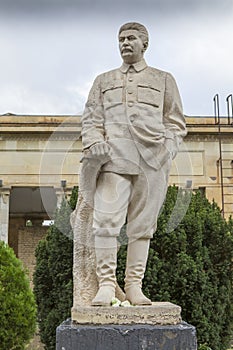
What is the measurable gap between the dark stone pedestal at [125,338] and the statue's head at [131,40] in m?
2.16

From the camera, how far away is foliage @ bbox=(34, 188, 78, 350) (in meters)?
9.95

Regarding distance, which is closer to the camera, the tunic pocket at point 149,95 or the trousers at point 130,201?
the trousers at point 130,201

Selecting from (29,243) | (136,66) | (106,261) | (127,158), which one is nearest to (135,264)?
(106,261)

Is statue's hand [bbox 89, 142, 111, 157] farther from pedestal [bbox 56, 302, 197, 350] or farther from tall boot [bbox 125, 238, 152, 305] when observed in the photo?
pedestal [bbox 56, 302, 197, 350]

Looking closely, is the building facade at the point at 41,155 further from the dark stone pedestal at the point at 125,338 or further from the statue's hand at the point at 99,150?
the dark stone pedestal at the point at 125,338

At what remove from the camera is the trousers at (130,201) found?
385 centimetres

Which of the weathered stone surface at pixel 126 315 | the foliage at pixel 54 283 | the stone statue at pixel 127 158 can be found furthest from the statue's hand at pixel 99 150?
the foliage at pixel 54 283

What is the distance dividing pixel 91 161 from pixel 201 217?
678 centimetres

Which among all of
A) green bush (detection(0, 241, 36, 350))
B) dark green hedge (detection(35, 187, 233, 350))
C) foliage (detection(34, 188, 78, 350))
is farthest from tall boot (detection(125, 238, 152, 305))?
foliage (detection(34, 188, 78, 350))

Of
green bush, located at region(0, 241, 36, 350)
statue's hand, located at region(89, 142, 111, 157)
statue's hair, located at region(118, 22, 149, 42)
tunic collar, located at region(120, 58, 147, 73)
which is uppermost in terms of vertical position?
statue's hair, located at region(118, 22, 149, 42)

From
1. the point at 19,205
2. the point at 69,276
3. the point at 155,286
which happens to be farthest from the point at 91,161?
the point at 19,205

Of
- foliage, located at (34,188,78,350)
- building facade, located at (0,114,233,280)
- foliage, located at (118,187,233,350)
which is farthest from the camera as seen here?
building facade, located at (0,114,233,280)

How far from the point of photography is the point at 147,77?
13.8ft

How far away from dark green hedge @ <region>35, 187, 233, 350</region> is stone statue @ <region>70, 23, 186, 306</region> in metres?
4.74
